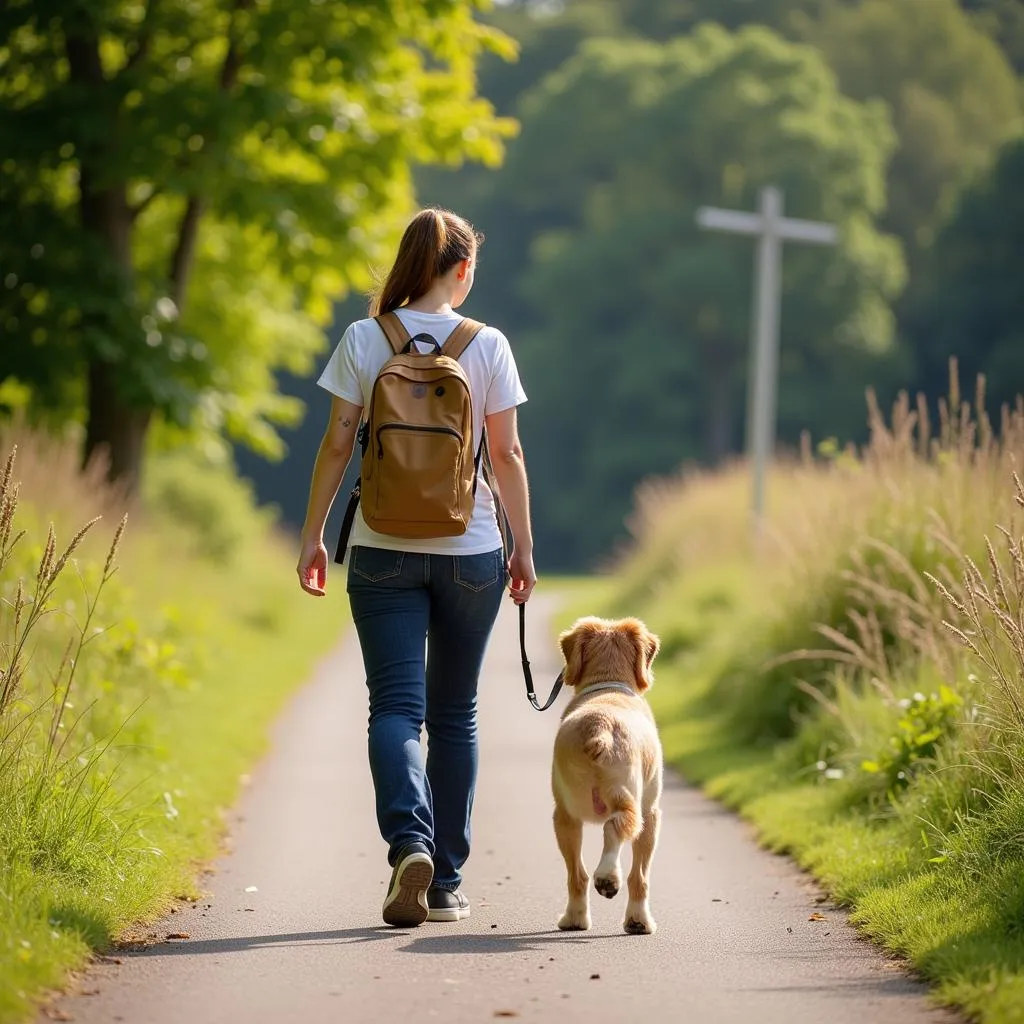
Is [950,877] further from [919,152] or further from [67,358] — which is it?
[919,152]

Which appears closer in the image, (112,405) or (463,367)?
(463,367)

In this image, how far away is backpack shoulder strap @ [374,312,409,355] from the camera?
5.91 metres

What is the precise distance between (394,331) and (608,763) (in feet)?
5.22

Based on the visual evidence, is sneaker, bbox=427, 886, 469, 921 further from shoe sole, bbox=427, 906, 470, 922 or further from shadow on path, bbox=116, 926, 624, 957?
shadow on path, bbox=116, 926, 624, 957

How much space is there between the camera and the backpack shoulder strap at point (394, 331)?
19.4ft

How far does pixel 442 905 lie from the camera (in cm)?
613

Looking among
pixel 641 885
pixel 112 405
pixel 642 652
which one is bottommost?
pixel 641 885

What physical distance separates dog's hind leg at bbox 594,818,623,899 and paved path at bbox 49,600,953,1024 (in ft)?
0.78

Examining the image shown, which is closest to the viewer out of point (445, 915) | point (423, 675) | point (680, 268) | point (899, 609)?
point (423, 675)

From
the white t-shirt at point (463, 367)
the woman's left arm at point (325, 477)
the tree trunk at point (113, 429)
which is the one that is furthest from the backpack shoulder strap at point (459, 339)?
the tree trunk at point (113, 429)

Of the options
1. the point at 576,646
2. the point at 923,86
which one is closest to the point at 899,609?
the point at 576,646

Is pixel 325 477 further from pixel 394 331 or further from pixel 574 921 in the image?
pixel 574 921

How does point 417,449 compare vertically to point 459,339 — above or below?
below

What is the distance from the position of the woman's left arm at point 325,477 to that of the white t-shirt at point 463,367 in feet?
0.20
